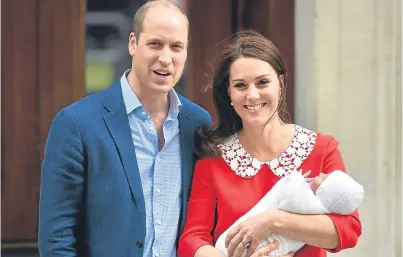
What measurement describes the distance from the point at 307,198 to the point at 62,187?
2.47 feet

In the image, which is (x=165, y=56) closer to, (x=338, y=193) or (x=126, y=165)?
(x=126, y=165)

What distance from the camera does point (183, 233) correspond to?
2607 millimetres

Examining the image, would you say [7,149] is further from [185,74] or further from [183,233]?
[183,233]

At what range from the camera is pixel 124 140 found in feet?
8.53

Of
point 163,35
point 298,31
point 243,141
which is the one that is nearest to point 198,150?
point 243,141

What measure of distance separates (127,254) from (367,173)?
165cm

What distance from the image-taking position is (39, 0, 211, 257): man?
2.54 meters

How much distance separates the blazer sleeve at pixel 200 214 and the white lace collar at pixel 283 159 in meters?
0.09

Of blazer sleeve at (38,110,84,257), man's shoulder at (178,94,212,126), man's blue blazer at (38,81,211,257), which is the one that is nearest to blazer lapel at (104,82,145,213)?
man's blue blazer at (38,81,211,257)

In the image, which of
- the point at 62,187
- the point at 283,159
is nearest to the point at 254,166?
the point at 283,159

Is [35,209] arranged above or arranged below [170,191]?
below

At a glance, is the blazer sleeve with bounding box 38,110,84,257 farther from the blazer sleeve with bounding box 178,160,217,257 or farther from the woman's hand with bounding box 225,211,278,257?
the woman's hand with bounding box 225,211,278,257

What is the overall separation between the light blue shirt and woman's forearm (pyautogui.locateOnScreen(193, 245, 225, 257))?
14 cm

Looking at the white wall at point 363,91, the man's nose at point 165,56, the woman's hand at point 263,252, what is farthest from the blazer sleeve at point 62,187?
the white wall at point 363,91
